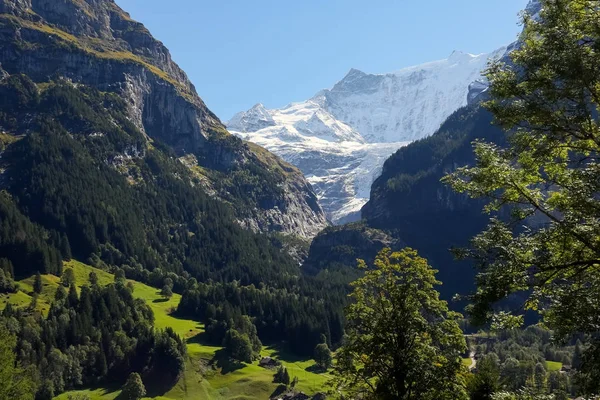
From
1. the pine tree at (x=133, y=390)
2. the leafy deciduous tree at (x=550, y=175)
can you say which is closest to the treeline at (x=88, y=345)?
the pine tree at (x=133, y=390)

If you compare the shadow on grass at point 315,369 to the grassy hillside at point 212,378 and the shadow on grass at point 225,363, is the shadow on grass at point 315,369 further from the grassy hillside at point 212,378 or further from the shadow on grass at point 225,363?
the shadow on grass at point 225,363

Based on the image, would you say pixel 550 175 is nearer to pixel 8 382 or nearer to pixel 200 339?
pixel 8 382

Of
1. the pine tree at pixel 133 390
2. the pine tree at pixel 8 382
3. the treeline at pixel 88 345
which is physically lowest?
the pine tree at pixel 133 390

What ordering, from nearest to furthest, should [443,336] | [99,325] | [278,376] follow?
[443,336], [278,376], [99,325]

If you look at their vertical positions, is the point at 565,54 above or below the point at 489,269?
above

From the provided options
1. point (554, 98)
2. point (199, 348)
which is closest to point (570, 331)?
point (554, 98)

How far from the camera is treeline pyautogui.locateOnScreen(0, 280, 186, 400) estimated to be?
474 ft

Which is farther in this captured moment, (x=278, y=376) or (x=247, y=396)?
(x=278, y=376)

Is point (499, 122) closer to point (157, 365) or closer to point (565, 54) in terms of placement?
point (565, 54)

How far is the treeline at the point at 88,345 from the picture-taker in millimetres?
144500

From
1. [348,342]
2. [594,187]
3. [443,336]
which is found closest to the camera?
[594,187]

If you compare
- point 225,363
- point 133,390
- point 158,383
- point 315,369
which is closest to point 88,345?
point 158,383

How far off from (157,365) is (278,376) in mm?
37670

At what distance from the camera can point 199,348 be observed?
181500 millimetres
